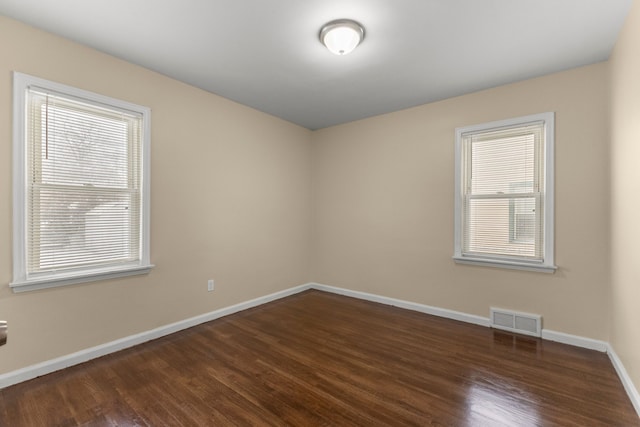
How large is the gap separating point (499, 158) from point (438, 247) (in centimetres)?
121

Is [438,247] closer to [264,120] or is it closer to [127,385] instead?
[264,120]

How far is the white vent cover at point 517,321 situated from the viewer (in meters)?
3.00

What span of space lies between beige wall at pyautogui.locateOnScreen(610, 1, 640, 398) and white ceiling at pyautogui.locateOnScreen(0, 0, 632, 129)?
0.28 m

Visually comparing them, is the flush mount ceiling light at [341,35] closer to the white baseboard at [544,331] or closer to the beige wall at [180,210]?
the beige wall at [180,210]

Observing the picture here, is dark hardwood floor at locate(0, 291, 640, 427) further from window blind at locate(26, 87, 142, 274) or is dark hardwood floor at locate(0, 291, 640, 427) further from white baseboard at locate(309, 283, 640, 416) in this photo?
window blind at locate(26, 87, 142, 274)

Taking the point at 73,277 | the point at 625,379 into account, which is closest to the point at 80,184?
the point at 73,277

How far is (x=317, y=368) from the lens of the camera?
7.90 feet

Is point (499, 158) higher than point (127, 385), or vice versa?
point (499, 158)

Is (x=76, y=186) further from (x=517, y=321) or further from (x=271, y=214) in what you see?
(x=517, y=321)

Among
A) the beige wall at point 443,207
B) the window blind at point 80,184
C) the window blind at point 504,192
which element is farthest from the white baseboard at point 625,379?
the window blind at point 80,184

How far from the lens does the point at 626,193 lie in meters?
2.14

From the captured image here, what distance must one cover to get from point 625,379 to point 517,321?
967 mm

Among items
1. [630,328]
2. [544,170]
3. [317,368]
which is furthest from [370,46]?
[630,328]

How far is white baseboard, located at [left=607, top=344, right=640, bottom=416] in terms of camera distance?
1.91 metres
